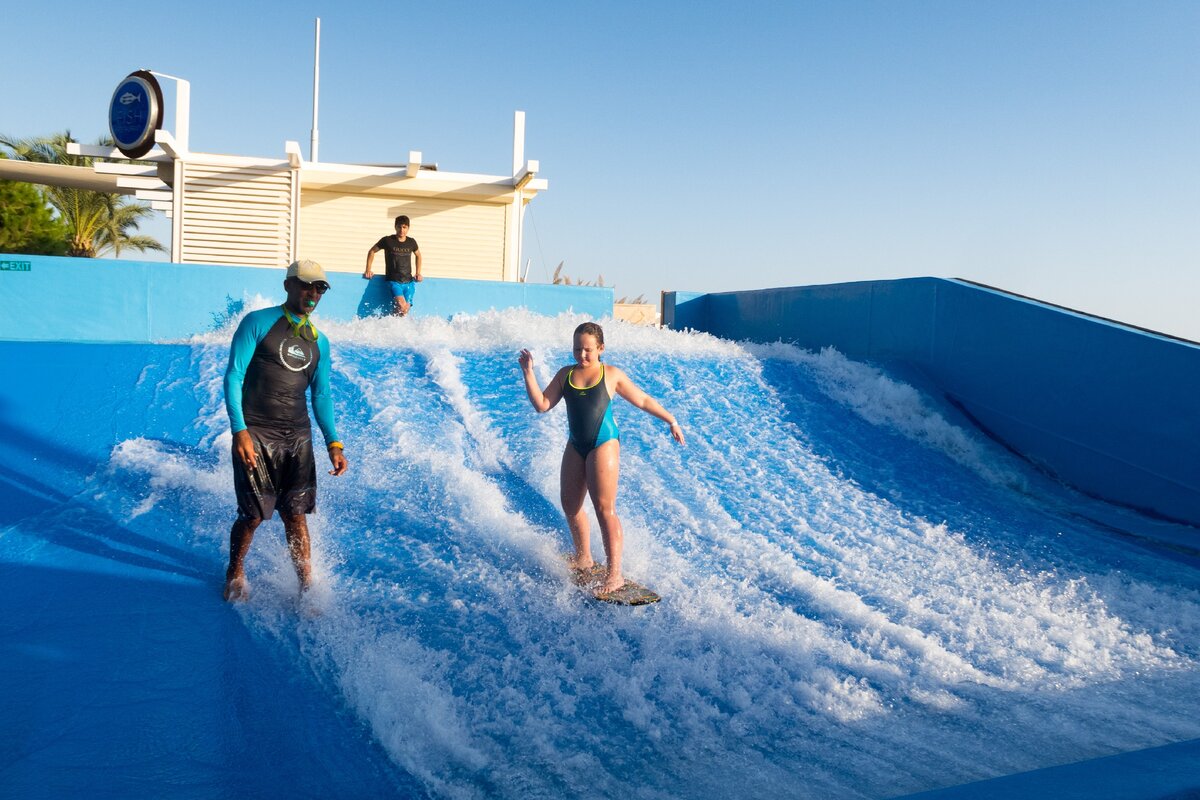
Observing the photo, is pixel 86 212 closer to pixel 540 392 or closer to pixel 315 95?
pixel 315 95

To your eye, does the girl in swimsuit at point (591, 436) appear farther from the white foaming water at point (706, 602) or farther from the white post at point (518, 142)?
the white post at point (518, 142)

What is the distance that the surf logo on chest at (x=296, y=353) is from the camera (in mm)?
4609

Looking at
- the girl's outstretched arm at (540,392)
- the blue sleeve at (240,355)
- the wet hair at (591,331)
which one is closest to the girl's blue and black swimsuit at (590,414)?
the girl's outstretched arm at (540,392)

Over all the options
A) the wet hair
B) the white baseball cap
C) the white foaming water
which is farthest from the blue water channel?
the white baseball cap

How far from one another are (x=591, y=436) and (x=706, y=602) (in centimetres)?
118

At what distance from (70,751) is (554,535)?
3218 mm

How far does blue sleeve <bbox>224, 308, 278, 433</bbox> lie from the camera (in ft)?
14.4

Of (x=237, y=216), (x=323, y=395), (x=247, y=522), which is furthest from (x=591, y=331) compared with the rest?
(x=237, y=216)

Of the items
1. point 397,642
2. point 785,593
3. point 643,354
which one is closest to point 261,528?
point 397,642

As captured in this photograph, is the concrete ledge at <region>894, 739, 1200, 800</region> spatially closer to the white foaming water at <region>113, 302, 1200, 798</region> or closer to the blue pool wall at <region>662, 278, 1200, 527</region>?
the white foaming water at <region>113, 302, 1200, 798</region>

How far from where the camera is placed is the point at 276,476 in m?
4.64

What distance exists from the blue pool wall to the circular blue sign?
9910 millimetres

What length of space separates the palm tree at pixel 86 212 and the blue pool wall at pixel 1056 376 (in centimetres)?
2407

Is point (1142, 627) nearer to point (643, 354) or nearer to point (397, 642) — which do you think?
point (397, 642)
